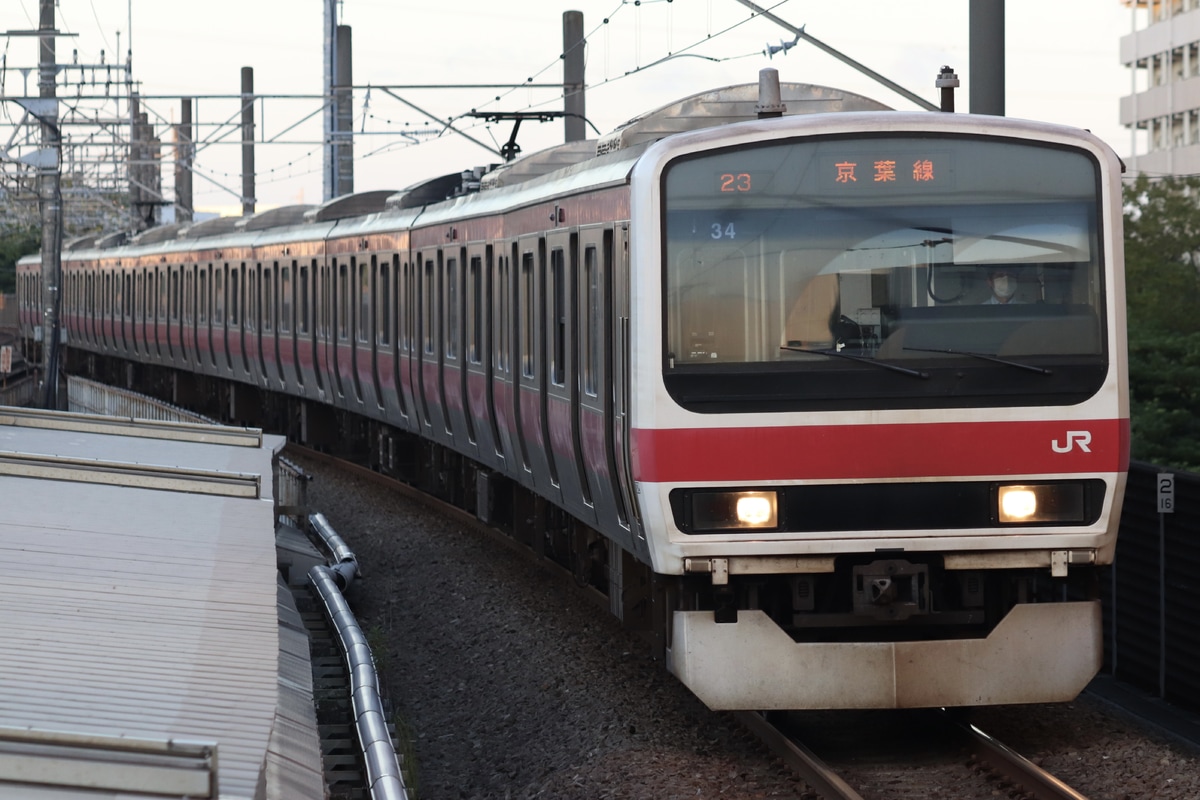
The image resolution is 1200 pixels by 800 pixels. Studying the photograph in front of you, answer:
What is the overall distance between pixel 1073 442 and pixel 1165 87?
5862 centimetres

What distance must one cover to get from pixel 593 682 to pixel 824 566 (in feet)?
8.09

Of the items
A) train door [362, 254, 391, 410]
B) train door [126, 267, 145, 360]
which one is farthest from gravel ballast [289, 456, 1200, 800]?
train door [126, 267, 145, 360]

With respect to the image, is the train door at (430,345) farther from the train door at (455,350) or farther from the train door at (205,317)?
the train door at (205,317)

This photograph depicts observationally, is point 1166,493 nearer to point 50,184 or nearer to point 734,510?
point 734,510

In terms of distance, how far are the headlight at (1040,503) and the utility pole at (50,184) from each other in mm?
19057

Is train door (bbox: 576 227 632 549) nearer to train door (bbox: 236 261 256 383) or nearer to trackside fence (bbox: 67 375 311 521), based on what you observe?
trackside fence (bbox: 67 375 311 521)

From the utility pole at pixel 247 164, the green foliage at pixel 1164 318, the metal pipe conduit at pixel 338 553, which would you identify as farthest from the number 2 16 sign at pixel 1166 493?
the utility pole at pixel 247 164

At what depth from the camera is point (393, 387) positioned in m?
17.1

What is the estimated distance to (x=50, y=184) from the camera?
2573 centimetres

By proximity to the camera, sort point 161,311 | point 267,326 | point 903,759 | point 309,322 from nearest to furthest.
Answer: point 903,759, point 309,322, point 267,326, point 161,311

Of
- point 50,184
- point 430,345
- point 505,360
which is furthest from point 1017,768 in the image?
point 50,184

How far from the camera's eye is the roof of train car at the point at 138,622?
4.34 metres

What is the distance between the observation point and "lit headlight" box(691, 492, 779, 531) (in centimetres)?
739

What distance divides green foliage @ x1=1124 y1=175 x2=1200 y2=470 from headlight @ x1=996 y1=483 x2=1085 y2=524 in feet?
40.7
